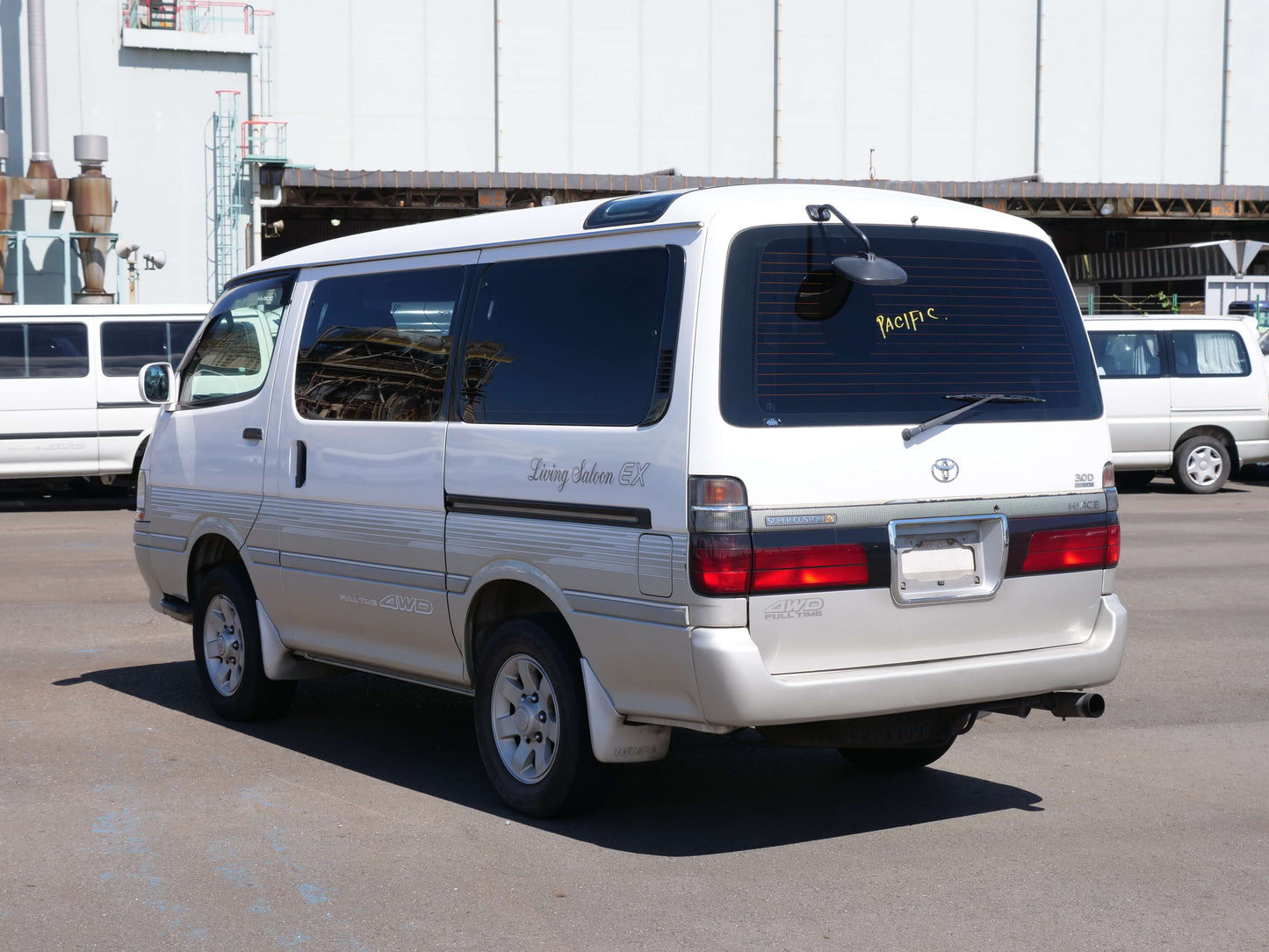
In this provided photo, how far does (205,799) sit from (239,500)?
5.39ft

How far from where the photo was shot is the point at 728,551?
15.6ft

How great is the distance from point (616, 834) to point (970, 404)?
1914mm

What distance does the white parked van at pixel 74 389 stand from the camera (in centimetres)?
1714

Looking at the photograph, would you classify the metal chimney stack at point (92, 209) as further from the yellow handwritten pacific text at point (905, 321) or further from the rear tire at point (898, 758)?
the yellow handwritten pacific text at point (905, 321)

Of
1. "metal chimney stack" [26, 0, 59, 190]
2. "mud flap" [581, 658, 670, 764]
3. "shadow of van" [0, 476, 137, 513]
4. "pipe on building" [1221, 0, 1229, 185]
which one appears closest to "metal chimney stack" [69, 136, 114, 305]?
"metal chimney stack" [26, 0, 59, 190]

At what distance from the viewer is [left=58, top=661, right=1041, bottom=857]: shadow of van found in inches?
215

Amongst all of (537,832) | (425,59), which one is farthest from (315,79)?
(537,832)

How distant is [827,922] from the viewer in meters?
4.50

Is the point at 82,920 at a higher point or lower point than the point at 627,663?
lower

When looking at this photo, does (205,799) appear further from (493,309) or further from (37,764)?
(493,309)

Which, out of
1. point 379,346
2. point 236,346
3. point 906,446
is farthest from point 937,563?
point 236,346

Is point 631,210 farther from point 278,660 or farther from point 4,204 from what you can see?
point 4,204

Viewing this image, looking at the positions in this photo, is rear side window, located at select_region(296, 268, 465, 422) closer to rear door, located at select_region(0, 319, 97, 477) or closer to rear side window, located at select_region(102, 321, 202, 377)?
rear side window, located at select_region(102, 321, 202, 377)

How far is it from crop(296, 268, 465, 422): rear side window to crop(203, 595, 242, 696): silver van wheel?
1.19 metres
